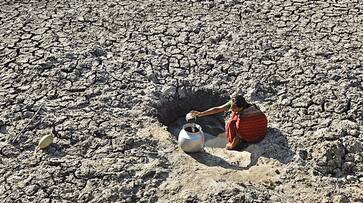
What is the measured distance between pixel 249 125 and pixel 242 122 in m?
0.07

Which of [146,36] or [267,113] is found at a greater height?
[146,36]

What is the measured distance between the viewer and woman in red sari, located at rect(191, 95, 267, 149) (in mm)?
5391

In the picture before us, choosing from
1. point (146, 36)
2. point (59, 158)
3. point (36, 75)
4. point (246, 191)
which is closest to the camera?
point (246, 191)

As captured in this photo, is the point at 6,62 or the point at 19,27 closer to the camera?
the point at 6,62

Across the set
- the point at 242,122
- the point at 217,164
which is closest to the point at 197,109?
the point at 242,122

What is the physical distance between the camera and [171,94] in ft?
19.6

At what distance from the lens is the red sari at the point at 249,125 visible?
5.39 metres

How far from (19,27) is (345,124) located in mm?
3890

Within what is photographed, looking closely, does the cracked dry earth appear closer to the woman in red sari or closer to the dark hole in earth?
the dark hole in earth

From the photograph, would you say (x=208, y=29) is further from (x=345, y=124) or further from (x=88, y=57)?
(x=345, y=124)

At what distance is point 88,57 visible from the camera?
6.32 m

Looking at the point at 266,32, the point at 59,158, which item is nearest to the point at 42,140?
the point at 59,158

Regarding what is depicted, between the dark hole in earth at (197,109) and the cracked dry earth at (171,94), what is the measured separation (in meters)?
0.02

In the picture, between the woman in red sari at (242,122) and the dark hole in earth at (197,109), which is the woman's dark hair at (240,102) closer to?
the woman in red sari at (242,122)
